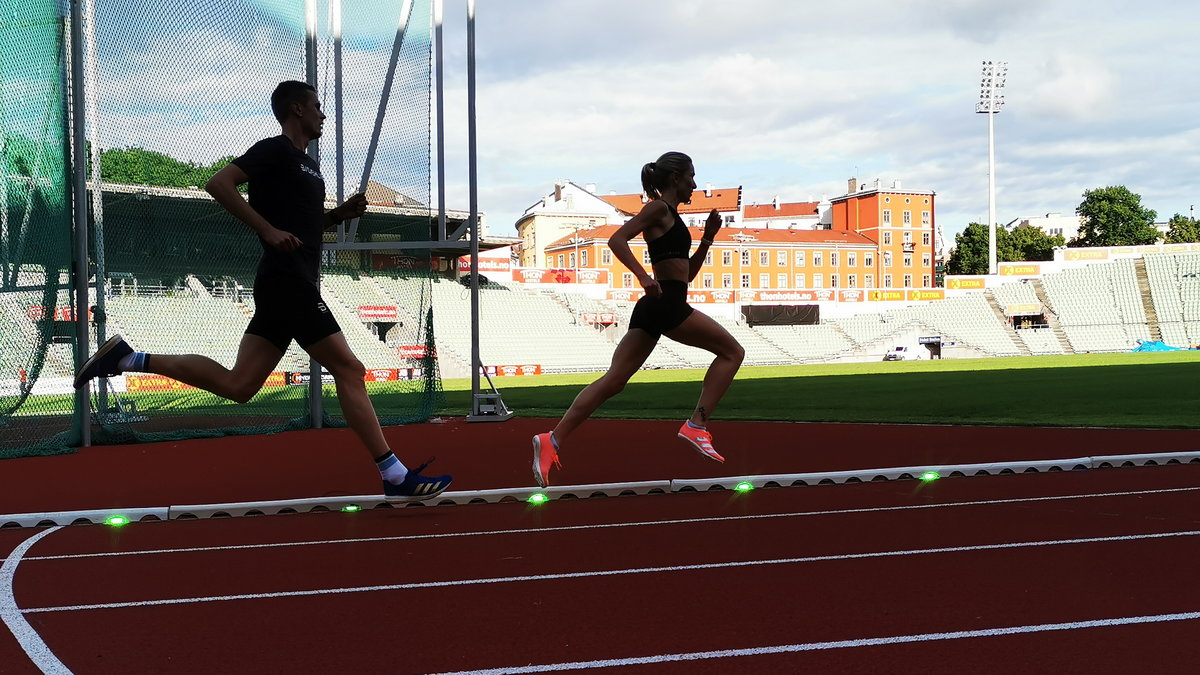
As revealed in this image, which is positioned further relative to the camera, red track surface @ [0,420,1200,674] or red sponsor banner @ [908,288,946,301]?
red sponsor banner @ [908,288,946,301]

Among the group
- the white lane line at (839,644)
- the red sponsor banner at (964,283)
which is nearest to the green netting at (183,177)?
the white lane line at (839,644)

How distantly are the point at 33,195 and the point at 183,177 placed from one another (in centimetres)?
141

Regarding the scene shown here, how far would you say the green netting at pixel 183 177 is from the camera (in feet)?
32.4

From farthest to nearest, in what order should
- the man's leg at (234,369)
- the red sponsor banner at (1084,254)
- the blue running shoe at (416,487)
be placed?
the red sponsor banner at (1084,254)
the blue running shoe at (416,487)
the man's leg at (234,369)

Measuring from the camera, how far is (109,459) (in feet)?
29.1

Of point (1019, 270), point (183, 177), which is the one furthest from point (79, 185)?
point (1019, 270)

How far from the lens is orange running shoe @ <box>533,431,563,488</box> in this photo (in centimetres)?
602

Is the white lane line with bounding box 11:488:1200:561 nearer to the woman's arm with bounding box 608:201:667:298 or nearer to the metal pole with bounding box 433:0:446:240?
the woman's arm with bounding box 608:201:667:298

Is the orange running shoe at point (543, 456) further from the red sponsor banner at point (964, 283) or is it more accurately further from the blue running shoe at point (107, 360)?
the red sponsor banner at point (964, 283)

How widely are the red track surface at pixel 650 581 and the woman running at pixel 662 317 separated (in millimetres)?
598

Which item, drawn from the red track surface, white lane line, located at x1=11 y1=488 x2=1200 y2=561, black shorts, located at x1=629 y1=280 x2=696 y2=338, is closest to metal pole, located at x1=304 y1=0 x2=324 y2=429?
the red track surface

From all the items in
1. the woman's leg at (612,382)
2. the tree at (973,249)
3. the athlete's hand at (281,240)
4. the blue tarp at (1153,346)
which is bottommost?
the blue tarp at (1153,346)

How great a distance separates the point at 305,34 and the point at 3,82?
307 centimetres

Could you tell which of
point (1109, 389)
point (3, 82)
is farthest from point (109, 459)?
point (1109, 389)
